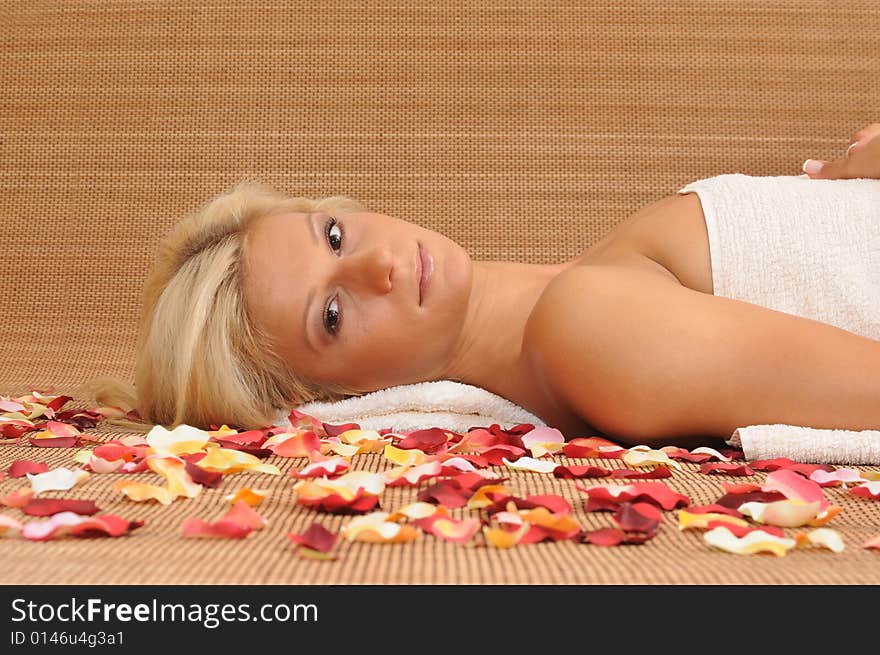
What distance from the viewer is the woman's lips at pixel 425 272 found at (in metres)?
1.48

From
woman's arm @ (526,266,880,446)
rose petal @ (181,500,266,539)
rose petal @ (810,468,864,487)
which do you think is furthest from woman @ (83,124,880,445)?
rose petal @ (181,500,266,539)

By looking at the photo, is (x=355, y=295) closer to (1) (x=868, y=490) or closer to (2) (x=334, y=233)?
(2) (x=334, y=233)

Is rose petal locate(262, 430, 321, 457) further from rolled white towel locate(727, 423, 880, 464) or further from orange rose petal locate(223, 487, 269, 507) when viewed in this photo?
rolled white towel locate(727, 423, 880, 464)

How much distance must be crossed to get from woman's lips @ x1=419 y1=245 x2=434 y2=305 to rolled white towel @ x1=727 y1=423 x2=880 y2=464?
484mm

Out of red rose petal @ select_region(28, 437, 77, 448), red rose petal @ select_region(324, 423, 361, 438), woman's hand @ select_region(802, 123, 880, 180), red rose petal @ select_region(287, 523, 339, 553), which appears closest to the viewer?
red rose petal @ select_region(287, 523, 339, 553)

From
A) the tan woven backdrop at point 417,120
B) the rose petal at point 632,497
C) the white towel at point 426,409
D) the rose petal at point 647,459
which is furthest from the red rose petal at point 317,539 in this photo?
the tan woven backdrop at point 417,120

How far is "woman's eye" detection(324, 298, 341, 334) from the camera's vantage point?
4.85 ft

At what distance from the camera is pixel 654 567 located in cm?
77

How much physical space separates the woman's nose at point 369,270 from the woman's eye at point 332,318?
0.04m

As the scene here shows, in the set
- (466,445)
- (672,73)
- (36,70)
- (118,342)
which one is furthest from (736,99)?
(36,70)
